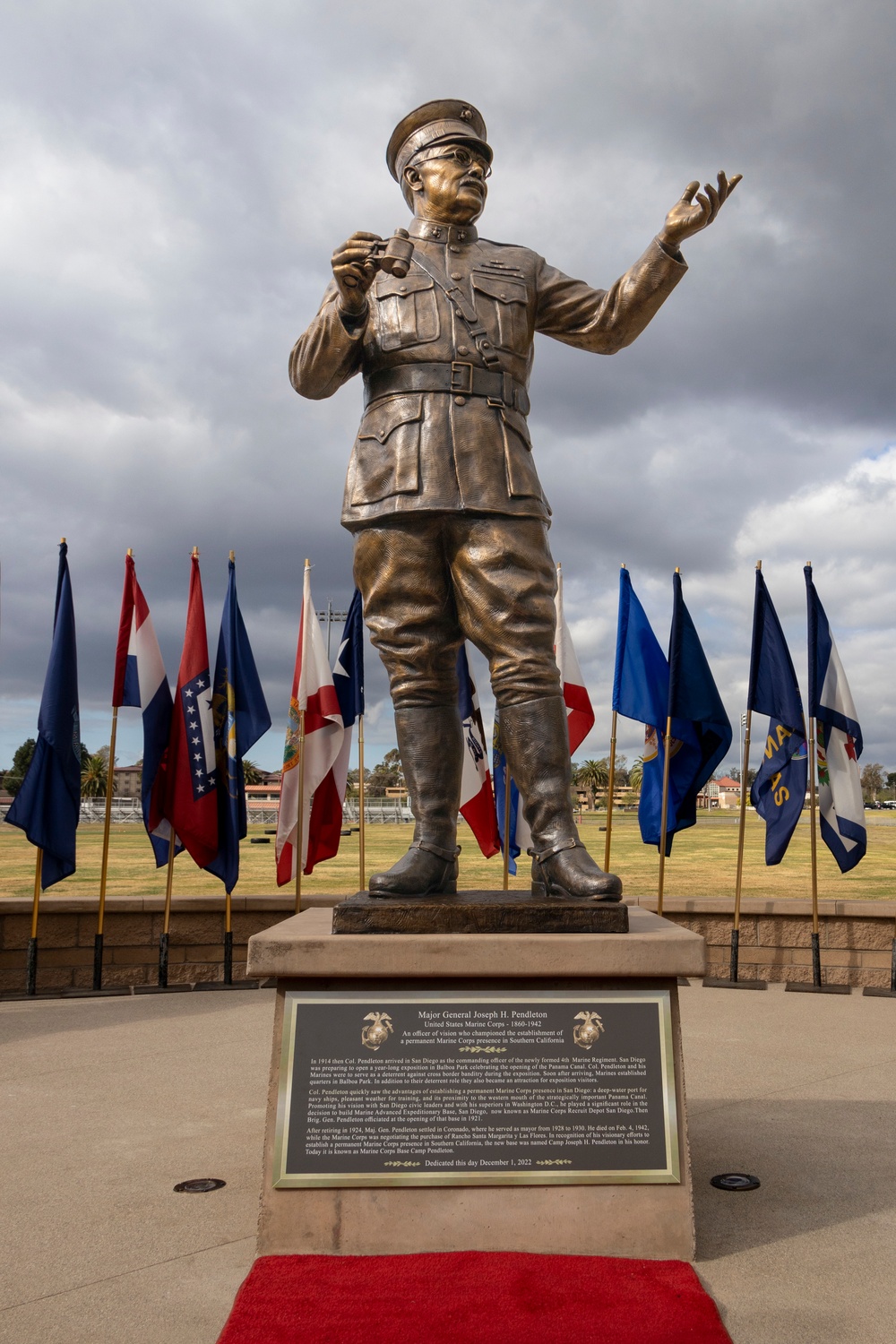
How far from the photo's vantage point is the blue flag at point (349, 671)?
26.1 ft

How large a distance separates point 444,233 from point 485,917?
2.65 metres

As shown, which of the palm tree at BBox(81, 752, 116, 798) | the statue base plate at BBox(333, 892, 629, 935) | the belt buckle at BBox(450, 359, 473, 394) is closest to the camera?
the statue base plate at BBox(333, 892, 629, 935)

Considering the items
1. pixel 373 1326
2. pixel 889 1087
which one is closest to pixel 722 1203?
pixel 373 1326

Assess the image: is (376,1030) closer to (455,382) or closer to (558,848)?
(558,848)

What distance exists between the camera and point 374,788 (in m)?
96.8

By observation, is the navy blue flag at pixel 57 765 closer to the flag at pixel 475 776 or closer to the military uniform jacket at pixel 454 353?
the flag at pixel 475 776

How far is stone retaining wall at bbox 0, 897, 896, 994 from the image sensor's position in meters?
7.29

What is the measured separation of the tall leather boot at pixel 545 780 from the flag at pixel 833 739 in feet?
15.1

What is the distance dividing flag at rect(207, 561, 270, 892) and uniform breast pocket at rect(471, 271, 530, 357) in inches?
172

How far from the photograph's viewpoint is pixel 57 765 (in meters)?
7.05

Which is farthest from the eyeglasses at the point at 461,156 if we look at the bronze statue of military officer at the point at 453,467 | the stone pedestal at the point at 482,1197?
the stone pedestal at the point at 482,1197

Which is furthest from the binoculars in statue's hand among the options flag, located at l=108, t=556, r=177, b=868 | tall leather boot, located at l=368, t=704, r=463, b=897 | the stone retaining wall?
the stone retaining wall

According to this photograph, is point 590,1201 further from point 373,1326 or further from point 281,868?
point 281,868

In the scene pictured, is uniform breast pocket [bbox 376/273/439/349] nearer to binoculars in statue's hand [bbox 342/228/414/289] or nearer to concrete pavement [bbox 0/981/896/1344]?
binoculars in statue's hand [bbox 342/228/414/289]
